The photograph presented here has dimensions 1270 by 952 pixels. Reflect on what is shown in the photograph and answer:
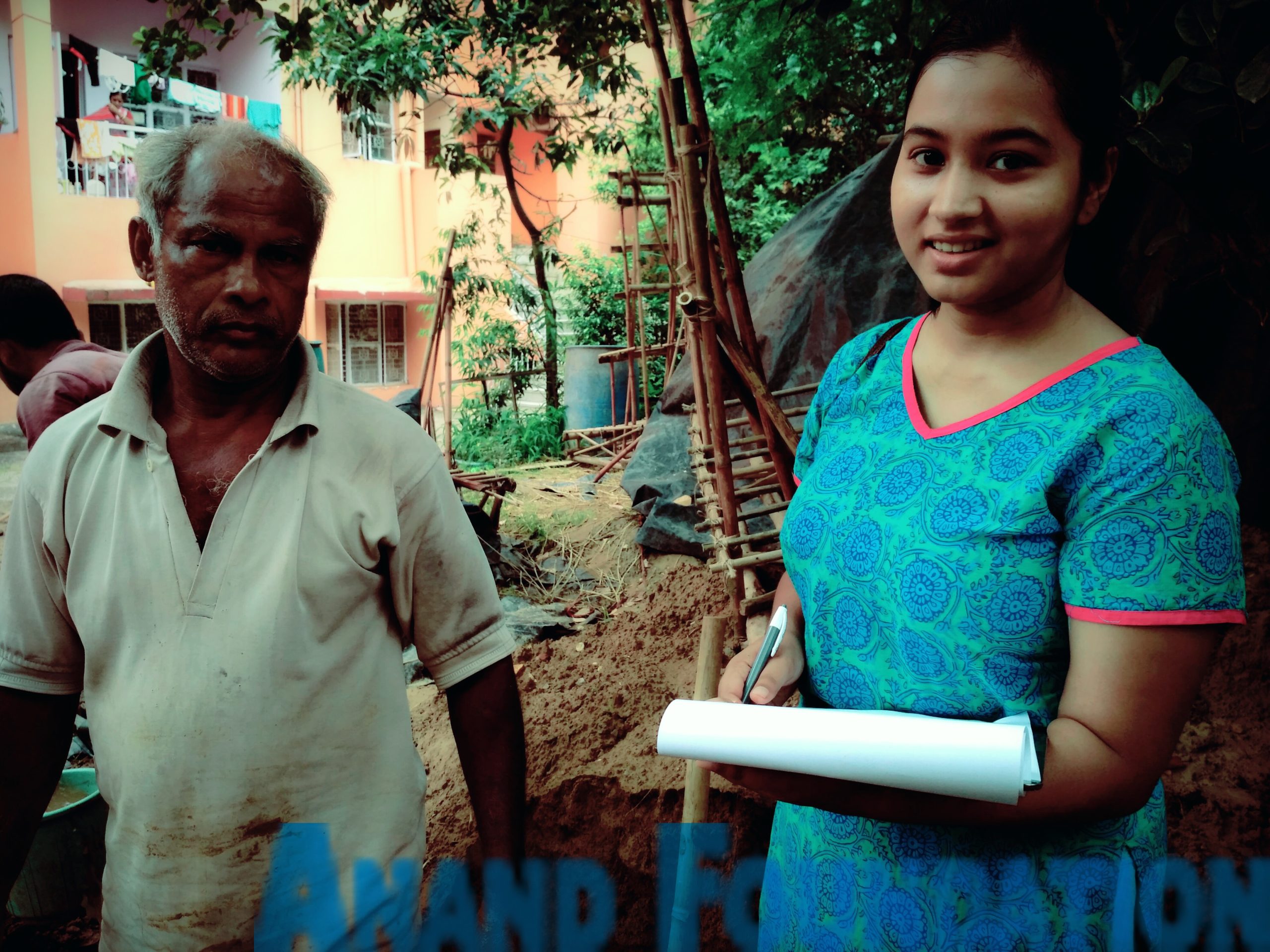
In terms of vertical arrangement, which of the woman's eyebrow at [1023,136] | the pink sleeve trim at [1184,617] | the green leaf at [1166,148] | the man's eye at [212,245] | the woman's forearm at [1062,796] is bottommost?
the woman's forearm at [1062,796]

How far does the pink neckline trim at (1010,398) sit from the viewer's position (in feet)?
3.52

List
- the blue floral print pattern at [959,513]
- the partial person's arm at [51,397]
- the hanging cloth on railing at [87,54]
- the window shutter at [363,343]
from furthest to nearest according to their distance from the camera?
the window shutter at [363,343] → the hanging cloth on railing at [87,54] → the partial person's arm at [51,397] → the blue floral print pattern at [959,513]

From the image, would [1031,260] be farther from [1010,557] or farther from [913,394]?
[1010,557]

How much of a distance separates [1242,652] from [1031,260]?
2.41 meters

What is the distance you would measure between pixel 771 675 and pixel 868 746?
0.30 metres

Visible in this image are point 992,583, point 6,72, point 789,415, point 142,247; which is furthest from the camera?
point 6,72

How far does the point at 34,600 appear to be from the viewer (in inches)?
57.4

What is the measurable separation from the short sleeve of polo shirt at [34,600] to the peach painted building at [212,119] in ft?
23.7

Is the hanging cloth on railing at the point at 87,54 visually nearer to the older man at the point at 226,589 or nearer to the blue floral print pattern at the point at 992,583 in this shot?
the older man at the point at 226,589

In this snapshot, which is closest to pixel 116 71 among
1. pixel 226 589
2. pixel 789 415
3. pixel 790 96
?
pixel 790 96

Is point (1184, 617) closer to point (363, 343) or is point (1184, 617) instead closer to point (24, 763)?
point (24, 763)

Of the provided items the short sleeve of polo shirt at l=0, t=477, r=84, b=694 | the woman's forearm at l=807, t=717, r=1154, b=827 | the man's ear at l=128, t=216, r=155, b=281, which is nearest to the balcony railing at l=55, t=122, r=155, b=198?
the man's ear at l=128, t=216, r=155, b=281

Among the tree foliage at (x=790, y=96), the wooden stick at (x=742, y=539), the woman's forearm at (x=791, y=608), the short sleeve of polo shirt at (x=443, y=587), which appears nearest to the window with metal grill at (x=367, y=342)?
the tree foliage at (x=790, y=96)

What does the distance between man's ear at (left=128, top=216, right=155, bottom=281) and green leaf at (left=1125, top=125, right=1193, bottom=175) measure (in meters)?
1.66
